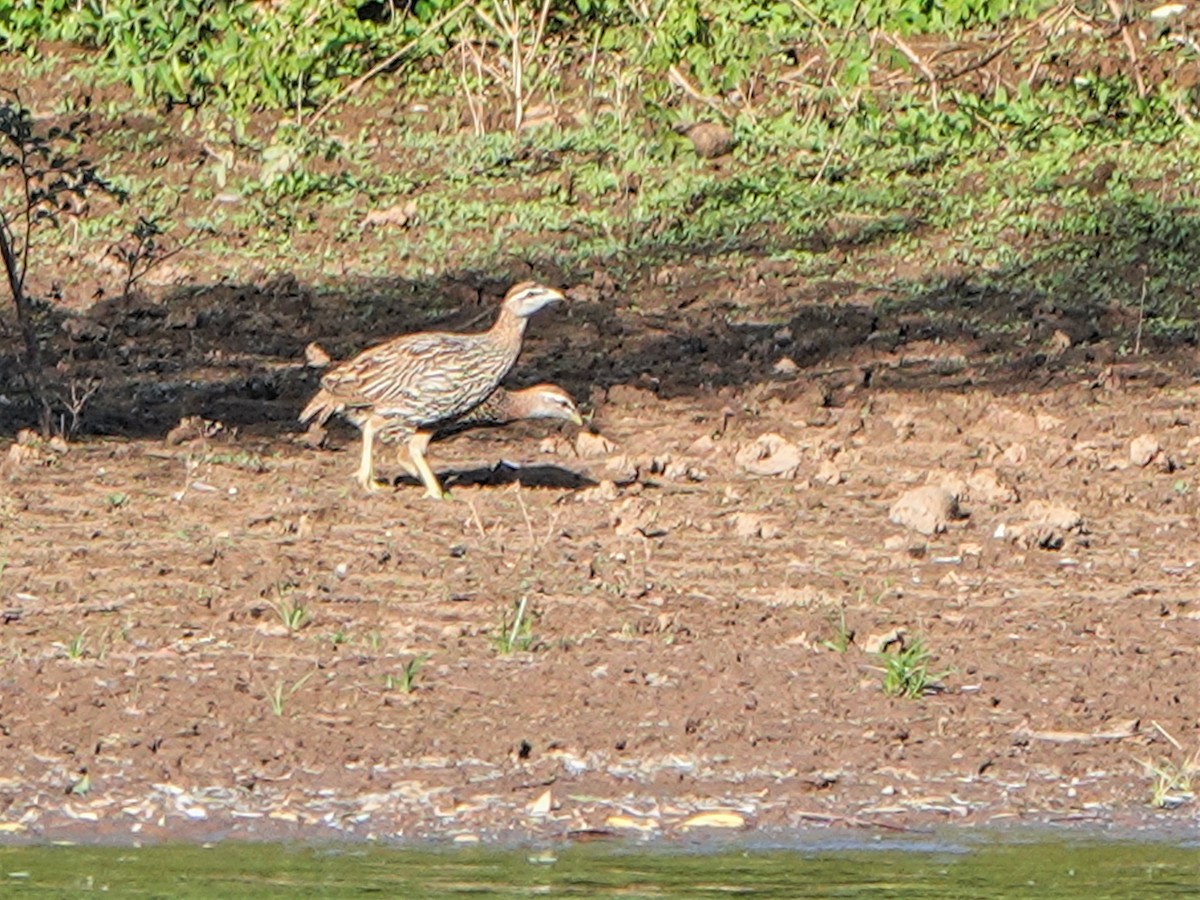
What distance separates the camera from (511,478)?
10.6 metres

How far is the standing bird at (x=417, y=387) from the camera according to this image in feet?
33.6

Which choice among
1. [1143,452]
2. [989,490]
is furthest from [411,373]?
[1143,452]

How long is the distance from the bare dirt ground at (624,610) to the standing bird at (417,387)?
23 centimetres

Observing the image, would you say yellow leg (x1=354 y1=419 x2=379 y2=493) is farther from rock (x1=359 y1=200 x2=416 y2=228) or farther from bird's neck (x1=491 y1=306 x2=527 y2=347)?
rock (x1=359 y1=200 x2=416 y2=228)

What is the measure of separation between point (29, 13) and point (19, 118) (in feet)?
24.8

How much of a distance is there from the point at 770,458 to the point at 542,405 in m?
0.97

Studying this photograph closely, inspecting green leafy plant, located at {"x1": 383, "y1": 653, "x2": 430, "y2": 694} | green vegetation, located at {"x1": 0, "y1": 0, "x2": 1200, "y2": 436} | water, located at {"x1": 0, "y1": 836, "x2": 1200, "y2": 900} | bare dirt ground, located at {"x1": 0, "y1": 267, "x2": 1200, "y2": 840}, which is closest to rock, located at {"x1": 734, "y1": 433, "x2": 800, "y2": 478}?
bare dirt ground, located at {"x1": 0, "y1": 267, "x2": 1200, "y2": 840}

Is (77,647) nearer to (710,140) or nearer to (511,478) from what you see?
(511,478)

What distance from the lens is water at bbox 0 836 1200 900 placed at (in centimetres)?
622

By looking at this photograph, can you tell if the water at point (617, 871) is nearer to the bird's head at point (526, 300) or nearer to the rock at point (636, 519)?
the rock at point (636, 519)

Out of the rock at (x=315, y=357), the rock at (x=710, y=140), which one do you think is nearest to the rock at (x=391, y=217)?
the rock at (x=710, y=140)

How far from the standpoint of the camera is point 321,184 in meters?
16.0

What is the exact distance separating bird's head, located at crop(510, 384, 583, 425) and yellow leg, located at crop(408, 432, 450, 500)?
453 mm

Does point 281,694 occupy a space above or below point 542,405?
below
